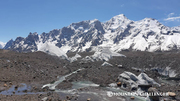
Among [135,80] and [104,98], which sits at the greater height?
[135,80]

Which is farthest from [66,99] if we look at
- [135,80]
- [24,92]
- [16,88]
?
[135,80]

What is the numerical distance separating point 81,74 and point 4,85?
3163cm

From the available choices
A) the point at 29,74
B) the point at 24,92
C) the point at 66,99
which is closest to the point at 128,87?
the point at 66,99

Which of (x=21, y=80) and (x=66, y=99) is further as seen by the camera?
(x=21, y=80)

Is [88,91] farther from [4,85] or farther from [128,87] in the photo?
[4,85]

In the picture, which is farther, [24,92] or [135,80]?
[135,80]

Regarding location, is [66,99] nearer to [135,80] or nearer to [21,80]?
[21,80]

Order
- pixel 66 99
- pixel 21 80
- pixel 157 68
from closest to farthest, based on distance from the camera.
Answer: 1. pixel 66 99
2. pixel 21 80
3. pixel 157 68

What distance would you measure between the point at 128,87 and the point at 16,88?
36065mm

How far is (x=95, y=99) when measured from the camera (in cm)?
3556

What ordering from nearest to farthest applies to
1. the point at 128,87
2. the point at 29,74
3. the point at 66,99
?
1. the point at 66,99
2. the point at 128,87
3. the point at 29,74

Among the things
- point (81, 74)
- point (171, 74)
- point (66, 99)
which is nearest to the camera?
point (66, 99)

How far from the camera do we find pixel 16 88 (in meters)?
41.5

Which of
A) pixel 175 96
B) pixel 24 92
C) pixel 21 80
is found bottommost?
pixel 175 96
